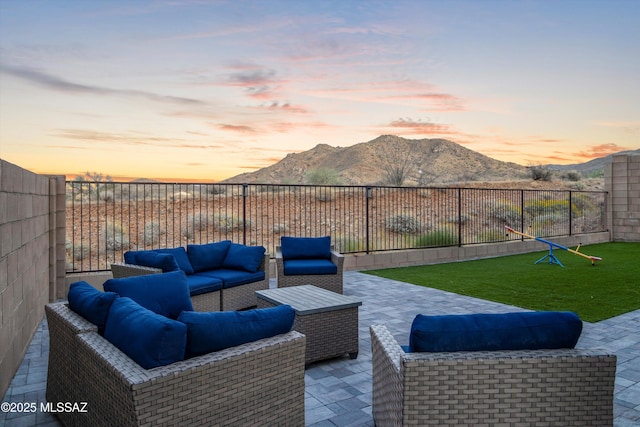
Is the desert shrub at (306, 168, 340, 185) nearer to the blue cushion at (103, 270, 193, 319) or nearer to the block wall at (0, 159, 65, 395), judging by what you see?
the block wall at (0, 159, 65, 395)

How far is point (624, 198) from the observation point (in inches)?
561

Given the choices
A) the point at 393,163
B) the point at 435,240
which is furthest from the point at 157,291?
the point at 393,163

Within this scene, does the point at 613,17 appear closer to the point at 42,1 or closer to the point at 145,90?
the point at 145,90

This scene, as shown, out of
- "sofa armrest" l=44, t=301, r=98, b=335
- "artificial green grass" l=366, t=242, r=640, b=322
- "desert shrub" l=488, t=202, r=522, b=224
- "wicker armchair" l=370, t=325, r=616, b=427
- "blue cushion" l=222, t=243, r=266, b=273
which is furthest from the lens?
"desert shrub" l=488, t=202, r=522, b=224

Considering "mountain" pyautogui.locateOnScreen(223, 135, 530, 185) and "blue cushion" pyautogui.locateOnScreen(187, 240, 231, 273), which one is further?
"mountain" pyautogui.locateOnScreen(223, 135, 530, 185)

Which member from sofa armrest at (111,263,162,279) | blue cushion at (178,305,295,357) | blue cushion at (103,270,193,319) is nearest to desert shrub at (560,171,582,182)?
sofa armrest at (111,263,162,279)

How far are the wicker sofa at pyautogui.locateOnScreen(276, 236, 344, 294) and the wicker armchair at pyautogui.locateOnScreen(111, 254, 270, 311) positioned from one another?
0.36 metres

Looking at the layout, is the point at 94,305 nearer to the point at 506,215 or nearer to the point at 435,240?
the point at 435,240

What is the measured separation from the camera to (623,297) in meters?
6.03

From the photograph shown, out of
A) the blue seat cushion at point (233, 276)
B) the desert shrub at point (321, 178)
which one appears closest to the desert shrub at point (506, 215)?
the desert shrub at point (321, 178)

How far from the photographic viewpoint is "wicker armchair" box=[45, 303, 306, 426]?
178 centimetres

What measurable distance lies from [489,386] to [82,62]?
9454mm

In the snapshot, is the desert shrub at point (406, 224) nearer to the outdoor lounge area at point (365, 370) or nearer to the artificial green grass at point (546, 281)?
the artificial green grass at point (546, 281)

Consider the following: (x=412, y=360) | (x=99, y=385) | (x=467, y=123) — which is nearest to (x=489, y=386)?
(x=412, y=360)
